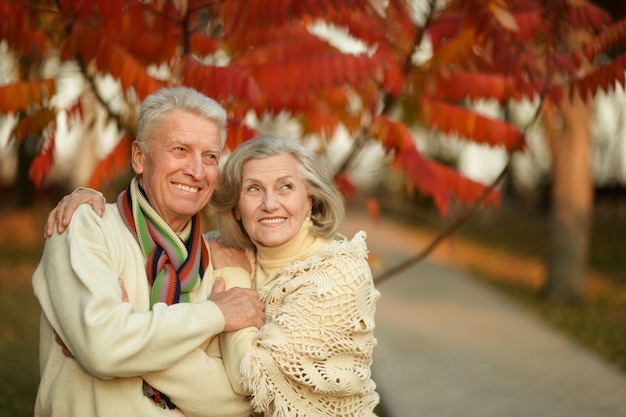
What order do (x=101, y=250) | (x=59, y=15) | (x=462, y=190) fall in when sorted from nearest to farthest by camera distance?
(x=101, y=250) < (x=59, y=15) < (x=462, y=190)

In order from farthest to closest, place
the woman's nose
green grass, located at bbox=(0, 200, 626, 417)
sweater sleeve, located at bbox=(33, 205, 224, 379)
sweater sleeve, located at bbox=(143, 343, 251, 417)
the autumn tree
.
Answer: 1. green grass, located at bbox=(0, 200, 626, 417)
2. the autumn tree
3. the woman's nose
4. sweater sleeve, located at bbox=(143, 343, 251, 417)
5. sweater sleeve, located at bbox=(33, 205, 224, 379)

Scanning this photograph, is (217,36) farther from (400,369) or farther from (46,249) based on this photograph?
(400,369)

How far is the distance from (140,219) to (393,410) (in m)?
4.15

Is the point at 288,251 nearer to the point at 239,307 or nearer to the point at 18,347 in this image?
the point at 239,307

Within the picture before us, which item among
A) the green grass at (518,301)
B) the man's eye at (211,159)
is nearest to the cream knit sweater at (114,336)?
the man's eye at (211,159)

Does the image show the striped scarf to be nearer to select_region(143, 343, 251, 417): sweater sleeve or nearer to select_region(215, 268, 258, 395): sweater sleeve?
select_region(143, 343, 251, 417): sweater sleeve

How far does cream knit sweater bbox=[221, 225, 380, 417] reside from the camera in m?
2.70

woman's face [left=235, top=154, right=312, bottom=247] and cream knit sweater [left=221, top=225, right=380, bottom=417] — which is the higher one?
woman's face [left=235, top=154, right=312, bottom=247]

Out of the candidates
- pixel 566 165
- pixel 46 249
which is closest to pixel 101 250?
pixel 46 249

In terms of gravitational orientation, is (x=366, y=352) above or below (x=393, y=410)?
above

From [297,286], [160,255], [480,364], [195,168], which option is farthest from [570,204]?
[160,255]

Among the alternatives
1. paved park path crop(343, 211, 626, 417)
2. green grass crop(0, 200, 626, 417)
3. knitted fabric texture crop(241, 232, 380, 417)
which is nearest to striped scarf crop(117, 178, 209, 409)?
knitted fabric texture crop(241, 232, 380, 417)

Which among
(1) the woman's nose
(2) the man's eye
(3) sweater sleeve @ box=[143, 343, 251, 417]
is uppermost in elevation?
(2) the man's eye

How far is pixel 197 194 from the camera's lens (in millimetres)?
2898
